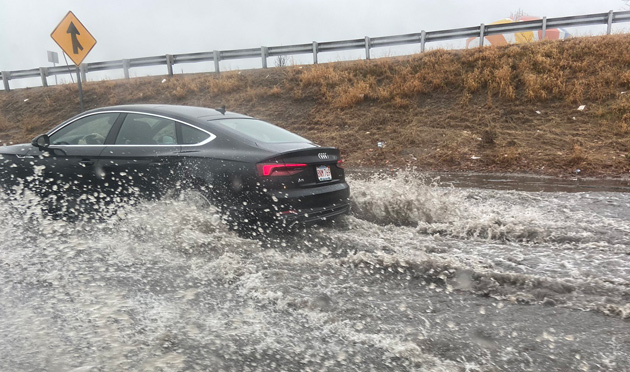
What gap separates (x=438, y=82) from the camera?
579 inches

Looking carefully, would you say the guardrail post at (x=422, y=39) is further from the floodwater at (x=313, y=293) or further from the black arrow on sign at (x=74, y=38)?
the floodwater at (x=313, y=293)

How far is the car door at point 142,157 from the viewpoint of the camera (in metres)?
4.41

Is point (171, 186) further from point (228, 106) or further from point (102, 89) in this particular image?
point (102, 89)

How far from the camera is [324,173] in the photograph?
4.60m

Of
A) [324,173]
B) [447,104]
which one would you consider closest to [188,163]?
[324,173]

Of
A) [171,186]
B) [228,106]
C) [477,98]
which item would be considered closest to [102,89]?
[228,106]

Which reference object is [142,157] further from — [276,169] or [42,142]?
[42,142]

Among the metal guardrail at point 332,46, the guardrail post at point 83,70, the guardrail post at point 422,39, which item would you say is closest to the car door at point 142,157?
the metal guardrail at point 332,46

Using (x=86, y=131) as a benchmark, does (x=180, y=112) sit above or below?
above

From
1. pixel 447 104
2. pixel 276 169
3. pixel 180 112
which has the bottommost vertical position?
pixel 276 169

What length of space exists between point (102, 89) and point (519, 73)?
17765mm

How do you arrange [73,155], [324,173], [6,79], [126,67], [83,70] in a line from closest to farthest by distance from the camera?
[324,173] → [73,155] → [126,67] → [83,70] → [6,79]

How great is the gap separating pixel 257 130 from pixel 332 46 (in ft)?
49.7

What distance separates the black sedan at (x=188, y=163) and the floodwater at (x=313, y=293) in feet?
0.89
